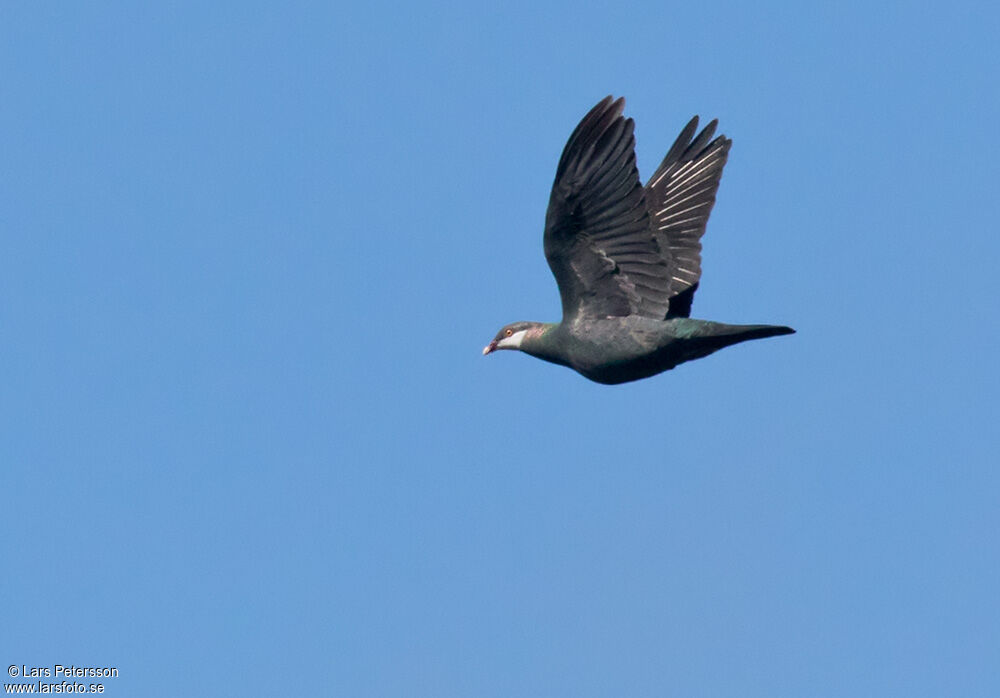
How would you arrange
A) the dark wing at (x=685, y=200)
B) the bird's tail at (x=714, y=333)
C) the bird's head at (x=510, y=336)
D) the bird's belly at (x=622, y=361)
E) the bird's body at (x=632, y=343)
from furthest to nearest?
1. the dark wing at (x=685, y=200)
2. the bird's head at (x=510, y=336)
3. the bird's belly at (x=622, y=361)
4. the bird's body at (x=632, y=343)
5. the bird's tail at (x=714, y=333)

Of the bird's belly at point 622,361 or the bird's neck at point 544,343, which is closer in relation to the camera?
the bird's belly at point 622,361

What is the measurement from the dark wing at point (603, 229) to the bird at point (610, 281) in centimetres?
1

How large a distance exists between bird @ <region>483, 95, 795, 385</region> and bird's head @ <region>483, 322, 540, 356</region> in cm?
2

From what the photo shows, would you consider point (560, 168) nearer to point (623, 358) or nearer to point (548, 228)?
point (548, 228)

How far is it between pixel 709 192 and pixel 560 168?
156 inches

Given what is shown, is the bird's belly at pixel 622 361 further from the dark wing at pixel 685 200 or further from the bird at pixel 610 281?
the dark wing at pixel 685 200

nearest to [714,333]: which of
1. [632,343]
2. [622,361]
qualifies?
[632,343]

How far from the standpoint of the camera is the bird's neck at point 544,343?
2011cm

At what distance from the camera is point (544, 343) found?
66.6ft

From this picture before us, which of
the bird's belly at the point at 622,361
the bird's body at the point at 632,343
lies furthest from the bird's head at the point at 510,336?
the bird's belly at the point at 622,361

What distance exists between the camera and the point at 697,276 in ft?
69.9

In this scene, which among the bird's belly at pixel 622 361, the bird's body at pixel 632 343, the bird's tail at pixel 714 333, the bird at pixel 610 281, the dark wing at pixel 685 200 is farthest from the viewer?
the dark wing at pixel 685 200

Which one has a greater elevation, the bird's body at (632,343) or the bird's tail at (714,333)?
the bird's body at (632,343)

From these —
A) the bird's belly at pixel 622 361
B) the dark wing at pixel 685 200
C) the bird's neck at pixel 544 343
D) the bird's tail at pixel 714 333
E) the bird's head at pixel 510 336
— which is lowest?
the bird's tail at pixel 714 333
